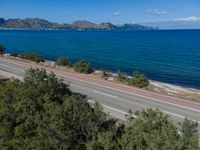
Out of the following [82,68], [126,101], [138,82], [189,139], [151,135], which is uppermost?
[151,135]

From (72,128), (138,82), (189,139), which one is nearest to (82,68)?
(138,82)

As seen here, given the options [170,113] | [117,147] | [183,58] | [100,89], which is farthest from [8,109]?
[183,58]

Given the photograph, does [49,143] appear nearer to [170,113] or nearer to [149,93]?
[170,113]

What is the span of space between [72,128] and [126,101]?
37.9 feet

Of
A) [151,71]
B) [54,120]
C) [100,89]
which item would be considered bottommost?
[151,71]

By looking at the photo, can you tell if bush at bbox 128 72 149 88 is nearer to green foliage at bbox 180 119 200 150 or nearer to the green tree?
the green tree

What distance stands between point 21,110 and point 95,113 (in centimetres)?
397

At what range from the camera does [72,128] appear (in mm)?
13953

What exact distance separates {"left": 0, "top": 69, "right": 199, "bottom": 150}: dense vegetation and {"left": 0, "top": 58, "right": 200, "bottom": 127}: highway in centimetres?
602

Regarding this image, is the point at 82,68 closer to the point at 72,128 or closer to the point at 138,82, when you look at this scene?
the point at 138,82

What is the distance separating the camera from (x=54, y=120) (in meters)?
13.9

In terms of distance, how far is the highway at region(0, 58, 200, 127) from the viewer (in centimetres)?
2220

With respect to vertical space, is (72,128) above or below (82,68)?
above

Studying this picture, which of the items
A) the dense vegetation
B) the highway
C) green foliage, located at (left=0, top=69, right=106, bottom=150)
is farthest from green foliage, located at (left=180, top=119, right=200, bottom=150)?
the highway
